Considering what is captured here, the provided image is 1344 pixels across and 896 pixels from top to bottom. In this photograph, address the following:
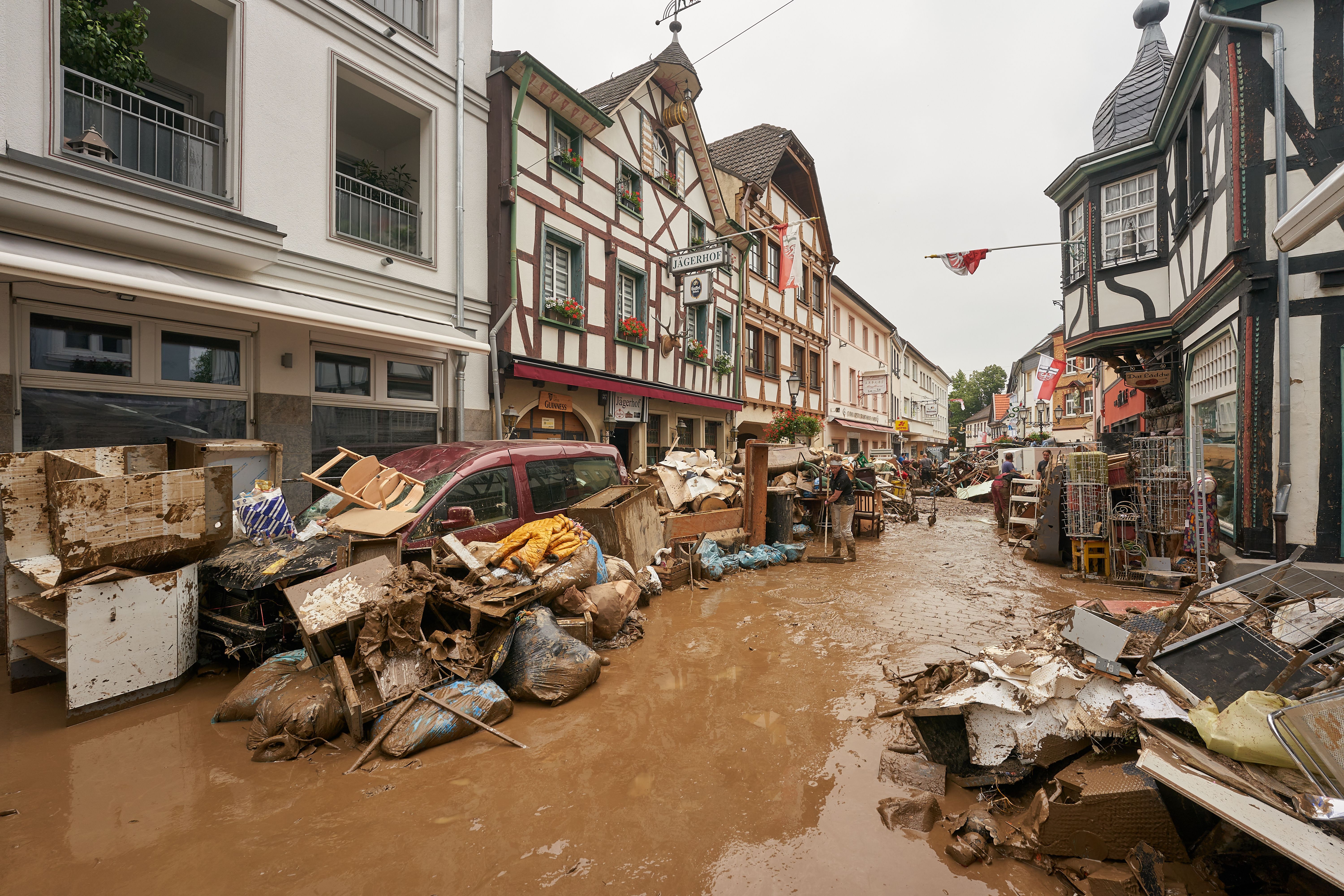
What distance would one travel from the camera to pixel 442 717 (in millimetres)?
3619

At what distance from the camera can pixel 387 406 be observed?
834 centimetres

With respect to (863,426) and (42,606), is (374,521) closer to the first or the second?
(42,606)

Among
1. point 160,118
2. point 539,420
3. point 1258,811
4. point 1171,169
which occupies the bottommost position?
point 1258,811

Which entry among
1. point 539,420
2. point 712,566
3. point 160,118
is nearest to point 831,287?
point 539,420

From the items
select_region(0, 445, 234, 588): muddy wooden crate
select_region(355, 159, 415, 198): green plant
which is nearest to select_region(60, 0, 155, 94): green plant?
select_region(355, 159, 415, 198): green plant

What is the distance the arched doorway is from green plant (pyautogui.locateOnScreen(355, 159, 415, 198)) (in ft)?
13.7

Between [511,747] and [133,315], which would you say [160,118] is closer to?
[133,315]

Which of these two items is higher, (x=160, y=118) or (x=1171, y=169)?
(x=1171, y=169)

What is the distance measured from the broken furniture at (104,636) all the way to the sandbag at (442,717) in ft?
6.11

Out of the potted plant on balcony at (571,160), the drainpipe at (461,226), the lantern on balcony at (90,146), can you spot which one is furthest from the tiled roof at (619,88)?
the lantern on balcony at (90,146)

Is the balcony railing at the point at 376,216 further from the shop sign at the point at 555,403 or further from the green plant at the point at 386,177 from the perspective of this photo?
the shop sign at the point at 555,403

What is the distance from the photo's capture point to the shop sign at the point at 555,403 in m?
10.7

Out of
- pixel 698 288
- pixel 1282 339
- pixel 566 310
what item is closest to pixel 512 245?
pixel 566 310

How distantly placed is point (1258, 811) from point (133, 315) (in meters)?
9.04
